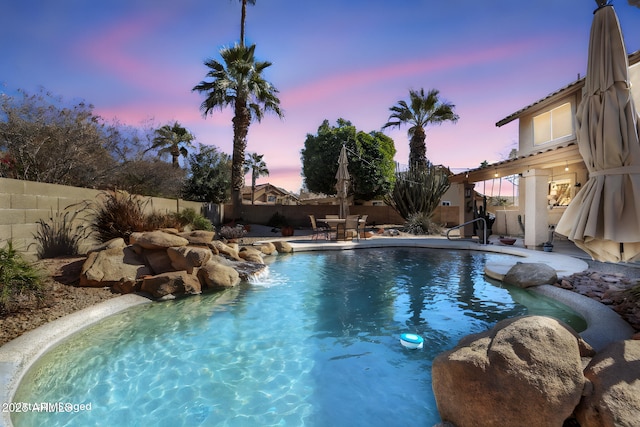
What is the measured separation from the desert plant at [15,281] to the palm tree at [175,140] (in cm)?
2391

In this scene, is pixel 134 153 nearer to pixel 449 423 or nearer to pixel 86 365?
pixel 86 365

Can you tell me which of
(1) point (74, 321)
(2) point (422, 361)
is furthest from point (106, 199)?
(2) point (422, 361)

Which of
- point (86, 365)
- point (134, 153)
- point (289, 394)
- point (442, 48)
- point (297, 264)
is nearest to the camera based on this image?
point (289, 394)

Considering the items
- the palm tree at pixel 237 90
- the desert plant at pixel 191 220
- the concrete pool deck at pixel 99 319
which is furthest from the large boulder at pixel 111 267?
the palm tree at pixel 237 90

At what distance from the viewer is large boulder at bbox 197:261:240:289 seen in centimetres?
636

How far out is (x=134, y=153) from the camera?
1623 centimetres

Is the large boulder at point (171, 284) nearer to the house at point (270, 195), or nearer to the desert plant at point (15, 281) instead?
the desert plant at point (15, 281)

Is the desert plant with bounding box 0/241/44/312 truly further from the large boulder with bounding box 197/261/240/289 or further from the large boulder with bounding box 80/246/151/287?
the large boulder with bounding box 197/261/240/289

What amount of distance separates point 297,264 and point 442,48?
790 cm

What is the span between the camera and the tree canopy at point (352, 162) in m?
24.3

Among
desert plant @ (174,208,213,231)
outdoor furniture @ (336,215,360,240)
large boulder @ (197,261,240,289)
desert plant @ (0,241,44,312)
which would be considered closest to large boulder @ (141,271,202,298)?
large boulder @ (197,261,240,289)

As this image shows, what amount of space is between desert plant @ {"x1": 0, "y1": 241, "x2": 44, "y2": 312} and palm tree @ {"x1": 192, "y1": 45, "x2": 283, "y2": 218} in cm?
1399

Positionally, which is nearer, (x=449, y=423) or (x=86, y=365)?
(x=449, y=423)

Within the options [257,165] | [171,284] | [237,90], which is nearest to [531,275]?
[171,284]
